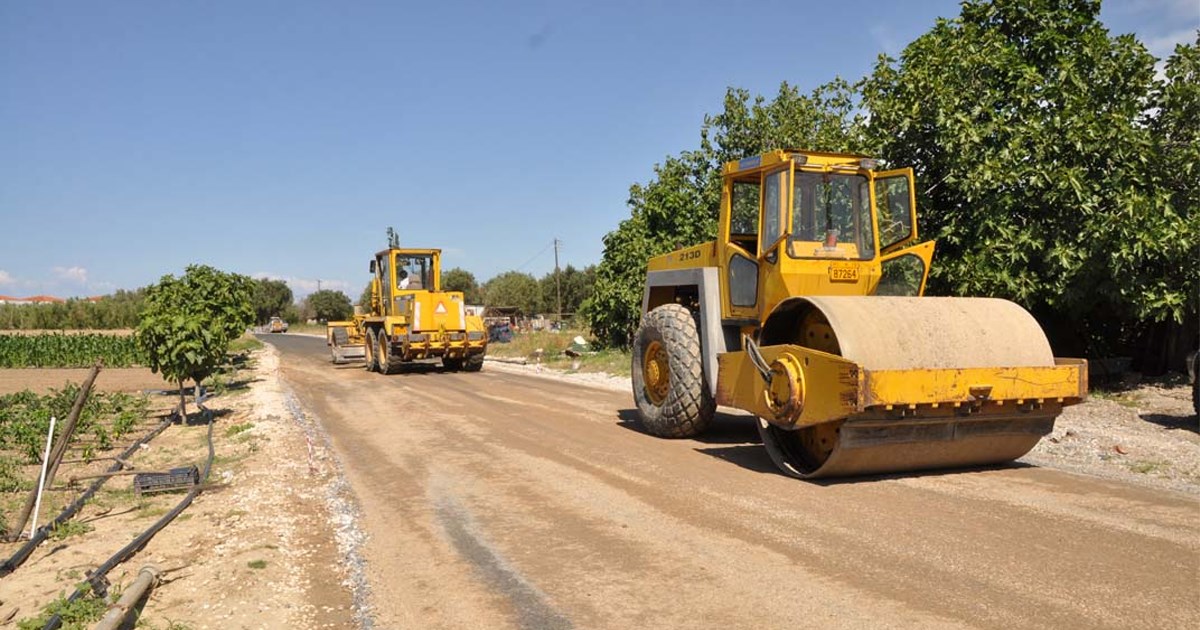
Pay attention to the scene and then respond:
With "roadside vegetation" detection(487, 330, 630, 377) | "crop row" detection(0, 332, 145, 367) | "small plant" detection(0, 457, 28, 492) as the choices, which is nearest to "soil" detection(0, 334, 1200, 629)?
"small plant" detection(0, 457, 28, 492)

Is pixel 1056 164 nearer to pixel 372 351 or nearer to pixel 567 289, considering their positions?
pixel 372 351

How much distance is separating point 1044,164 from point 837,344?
23.5ft

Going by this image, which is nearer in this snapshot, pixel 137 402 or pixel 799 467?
pixel 799 467

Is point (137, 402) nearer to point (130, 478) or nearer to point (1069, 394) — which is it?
point (130, 478)

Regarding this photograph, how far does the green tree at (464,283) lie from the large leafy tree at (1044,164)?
76469 millimetres

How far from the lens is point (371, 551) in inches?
219

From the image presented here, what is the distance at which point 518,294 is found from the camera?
265 ft

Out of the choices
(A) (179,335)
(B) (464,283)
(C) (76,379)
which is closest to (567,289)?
(B) (464,283)

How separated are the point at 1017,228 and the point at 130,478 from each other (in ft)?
39.9

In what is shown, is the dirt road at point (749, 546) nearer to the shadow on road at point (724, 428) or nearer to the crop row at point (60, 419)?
the shadow on road at point (724, 428)

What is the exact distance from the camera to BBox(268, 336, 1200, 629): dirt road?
417 centimetres

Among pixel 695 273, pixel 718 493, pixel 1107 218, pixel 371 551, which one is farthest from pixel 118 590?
pixel 1107 218

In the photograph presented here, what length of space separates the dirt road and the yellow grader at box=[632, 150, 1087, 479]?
42 centimetres

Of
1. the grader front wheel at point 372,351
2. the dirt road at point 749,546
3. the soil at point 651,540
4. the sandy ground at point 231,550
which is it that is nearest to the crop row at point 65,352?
the grader front wheel at point 372,351
